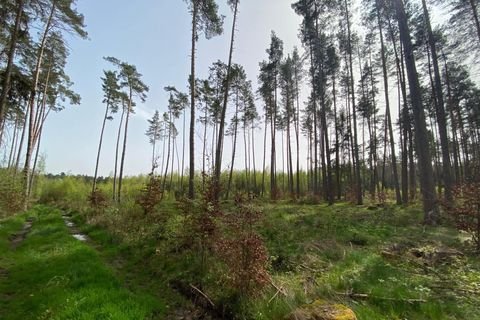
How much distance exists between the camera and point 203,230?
620 cm

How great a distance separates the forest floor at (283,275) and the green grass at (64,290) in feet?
0.06

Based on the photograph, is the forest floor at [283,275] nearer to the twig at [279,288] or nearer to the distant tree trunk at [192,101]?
the twig at [279,288]

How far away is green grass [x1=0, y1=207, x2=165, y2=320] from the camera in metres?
3.94

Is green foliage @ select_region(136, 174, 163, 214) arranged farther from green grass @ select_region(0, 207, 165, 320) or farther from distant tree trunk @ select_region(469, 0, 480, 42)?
distant tree trunk @ select_region(469, 0, 480, 42)

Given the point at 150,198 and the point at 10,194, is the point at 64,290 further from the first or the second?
the point at 10,194

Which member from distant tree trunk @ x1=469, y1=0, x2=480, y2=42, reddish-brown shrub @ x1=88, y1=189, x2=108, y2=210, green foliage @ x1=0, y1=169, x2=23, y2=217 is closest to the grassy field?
reddish-brown shrub @ x1=88, y1=189, x2=108, y2=210

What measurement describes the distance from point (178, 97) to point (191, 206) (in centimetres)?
2729

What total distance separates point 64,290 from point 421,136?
11289mm

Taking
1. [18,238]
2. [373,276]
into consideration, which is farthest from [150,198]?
[373,276]

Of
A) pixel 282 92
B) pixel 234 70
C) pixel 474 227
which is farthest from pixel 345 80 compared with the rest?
pixel 474 227

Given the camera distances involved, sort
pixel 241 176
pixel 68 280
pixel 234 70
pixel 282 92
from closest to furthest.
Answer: pixel 68 280 < pixel 234 70 < pixel 282 92 < pixel 241 176

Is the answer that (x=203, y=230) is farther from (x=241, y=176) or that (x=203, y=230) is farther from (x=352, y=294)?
(x=241, y=176)

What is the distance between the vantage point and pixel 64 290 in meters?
4.60

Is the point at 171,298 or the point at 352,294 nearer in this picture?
the point at 352,294
